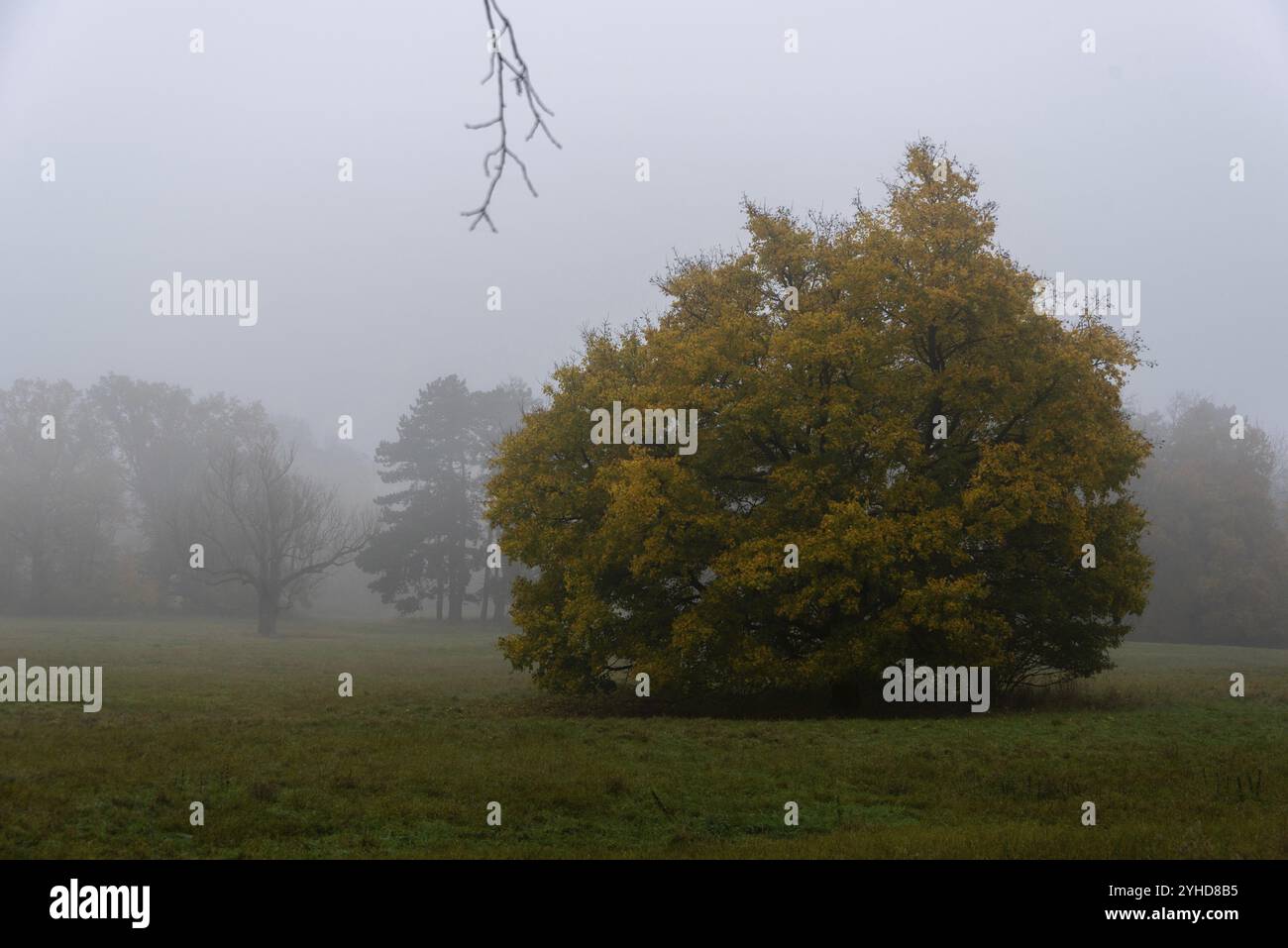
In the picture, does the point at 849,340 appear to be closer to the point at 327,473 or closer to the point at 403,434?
the point at 403,434

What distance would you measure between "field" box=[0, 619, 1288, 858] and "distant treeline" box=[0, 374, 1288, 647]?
41.6 metres

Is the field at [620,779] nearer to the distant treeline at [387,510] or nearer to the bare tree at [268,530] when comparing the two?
the bare tree at [268,530]

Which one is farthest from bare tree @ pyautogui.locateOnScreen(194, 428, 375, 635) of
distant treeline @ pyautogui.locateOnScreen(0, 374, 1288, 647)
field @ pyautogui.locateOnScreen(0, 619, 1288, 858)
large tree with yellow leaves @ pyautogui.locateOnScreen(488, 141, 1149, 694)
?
large tree with yellow leaves @ pyautogui.locateOnScreen(488, 141, 1149, 694)

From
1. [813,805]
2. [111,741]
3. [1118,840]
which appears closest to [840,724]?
[813,805]

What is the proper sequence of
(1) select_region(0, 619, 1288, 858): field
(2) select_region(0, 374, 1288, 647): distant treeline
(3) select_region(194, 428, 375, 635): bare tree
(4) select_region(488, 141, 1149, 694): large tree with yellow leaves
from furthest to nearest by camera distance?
(2) select_region(0, 374, 1288, 647): distant treeline < (3) select_region(194, 428, 375, 635): bare tree < (4) select_region(488, 141, 1149, 694): large tree with yellow leaves < (1) select_region(0, 619, 1288, 858): field

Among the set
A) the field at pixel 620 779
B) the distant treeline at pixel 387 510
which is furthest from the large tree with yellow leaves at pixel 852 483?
the distant treeline at pixel 387 510

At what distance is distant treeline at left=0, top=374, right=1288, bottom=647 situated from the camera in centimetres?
6581

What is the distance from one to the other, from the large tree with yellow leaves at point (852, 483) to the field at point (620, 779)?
1969mm

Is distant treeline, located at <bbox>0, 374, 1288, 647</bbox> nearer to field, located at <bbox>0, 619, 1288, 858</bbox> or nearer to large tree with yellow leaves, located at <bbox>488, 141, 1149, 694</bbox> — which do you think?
large tree with yellow leaves, located at <bbox>488, 141, 1149, 694</bbox>

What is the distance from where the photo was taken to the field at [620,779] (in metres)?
11.5
